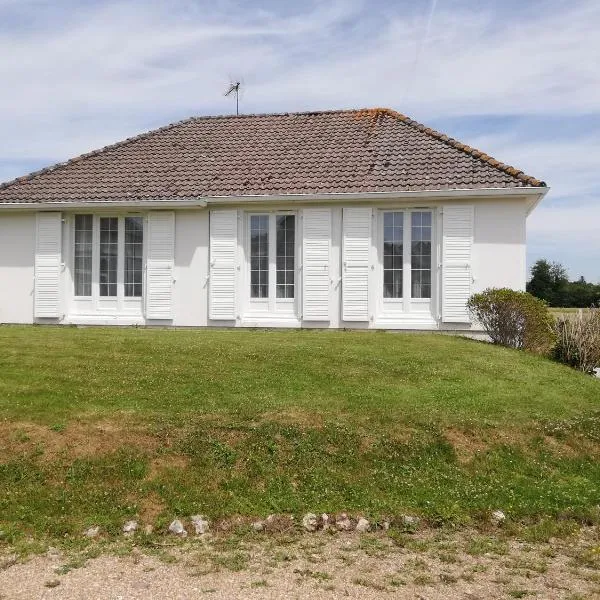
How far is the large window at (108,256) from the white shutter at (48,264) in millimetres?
429

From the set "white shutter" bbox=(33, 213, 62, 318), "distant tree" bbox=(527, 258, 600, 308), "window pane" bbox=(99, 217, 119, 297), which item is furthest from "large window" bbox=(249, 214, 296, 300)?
"distant tree" bbox=(527, 258, 600, 308)

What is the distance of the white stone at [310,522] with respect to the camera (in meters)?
5.83

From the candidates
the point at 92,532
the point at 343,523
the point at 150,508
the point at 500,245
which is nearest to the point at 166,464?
the point at 150,508

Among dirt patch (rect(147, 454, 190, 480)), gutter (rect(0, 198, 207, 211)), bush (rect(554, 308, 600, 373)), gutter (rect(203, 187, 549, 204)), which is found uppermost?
gutter (rect(203, 187, 549, 204))

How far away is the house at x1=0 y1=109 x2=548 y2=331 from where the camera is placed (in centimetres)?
1379

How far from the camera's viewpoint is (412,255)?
14203mm

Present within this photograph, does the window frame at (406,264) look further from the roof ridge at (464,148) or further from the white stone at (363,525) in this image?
the white stone at (363,525)

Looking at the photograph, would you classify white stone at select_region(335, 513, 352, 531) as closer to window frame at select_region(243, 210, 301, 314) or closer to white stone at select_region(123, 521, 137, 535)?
white stone at select_region(123, 521, 137, 535)

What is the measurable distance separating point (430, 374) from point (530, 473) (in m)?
2.99

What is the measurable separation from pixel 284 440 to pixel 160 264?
8597 millimetres

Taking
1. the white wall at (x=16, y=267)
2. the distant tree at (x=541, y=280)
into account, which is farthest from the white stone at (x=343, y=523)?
the distant tree at (x=541, y=280)

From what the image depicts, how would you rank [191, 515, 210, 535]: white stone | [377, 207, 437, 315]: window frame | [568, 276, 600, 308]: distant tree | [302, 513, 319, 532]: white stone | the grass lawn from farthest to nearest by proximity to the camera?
[568, 276, 600, 308]: distant tree → [377, 207, 437, 315]: window frame → the grass lawn → [302, 513, 319, 532]: white stone → [191, 515, 210, 535]: white stone

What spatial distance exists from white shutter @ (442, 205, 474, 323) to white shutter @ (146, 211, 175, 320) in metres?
6.17

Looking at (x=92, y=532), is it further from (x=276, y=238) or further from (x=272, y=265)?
(x=276, y=238)
